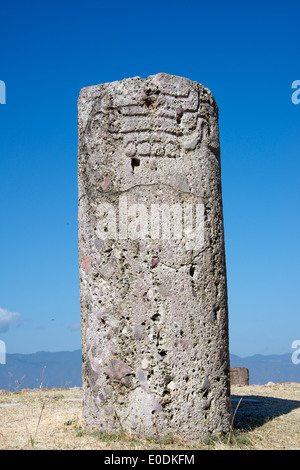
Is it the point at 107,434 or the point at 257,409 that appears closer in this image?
the point at 107,434

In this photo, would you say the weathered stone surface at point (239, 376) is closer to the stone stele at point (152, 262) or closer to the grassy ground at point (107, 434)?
the grassy ground at point (107, 434)

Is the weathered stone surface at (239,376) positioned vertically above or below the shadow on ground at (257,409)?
below

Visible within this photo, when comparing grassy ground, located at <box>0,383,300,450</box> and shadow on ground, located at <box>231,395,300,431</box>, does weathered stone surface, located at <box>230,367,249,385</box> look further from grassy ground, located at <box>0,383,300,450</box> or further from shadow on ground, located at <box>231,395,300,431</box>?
shadow on ground, located at <box>231,395,300,431</box>

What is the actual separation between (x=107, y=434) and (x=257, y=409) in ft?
7.75

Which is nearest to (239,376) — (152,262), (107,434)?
(107,434)

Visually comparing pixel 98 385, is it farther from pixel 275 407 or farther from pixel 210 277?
pixel 275 407

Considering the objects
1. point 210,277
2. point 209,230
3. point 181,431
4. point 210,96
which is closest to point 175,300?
point 210,277

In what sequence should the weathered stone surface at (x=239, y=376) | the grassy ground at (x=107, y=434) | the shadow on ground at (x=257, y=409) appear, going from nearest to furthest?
the grassy ground at (x=107, y=434), the shadow on ground at (x=257, y=409), the weathered stone surface at (x=239, y=376)

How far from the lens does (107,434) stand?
4.73 m

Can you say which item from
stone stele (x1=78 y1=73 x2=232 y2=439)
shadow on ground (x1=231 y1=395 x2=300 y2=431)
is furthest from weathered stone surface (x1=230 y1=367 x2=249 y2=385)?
stone stele (x1=78 y1=73 x2=232 y2=439)

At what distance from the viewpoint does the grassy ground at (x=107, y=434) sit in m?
4.55

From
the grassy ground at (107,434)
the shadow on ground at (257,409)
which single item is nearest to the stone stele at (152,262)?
the grassy ground at (107,434)

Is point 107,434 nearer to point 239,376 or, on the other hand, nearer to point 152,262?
point 152,262

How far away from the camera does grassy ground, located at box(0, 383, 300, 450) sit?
455 cm
